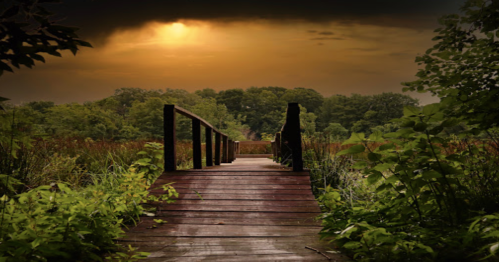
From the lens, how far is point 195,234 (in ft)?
9.07

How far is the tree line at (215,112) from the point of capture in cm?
2608

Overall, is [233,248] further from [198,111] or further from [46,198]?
[198,111]

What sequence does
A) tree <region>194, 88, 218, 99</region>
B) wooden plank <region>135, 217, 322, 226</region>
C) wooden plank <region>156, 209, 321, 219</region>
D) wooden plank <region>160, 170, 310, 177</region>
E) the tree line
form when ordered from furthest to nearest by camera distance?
tree <region>194, 88, 218, 99</region> < the tree line < wooden plank <region>160, 170, 310, 177</region> < wooden plank <region>156, 209, 321, 219</region> < wooden plank <region>135, 217, 322, 226</region>

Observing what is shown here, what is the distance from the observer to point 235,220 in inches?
122

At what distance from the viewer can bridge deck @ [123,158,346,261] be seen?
93.3 inches

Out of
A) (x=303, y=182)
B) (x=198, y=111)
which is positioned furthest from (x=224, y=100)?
(x=303, y=182)

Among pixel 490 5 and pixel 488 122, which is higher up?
pixel 490 5

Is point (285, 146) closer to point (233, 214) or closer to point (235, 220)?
point (233, 214)

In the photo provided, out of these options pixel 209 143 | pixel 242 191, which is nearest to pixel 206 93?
Answer: pixel 209 143

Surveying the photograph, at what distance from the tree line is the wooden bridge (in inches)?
711

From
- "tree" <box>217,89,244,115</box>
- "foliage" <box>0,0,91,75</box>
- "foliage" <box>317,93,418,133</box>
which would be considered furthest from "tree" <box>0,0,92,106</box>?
"tree" <box>217,89,244,115</box>

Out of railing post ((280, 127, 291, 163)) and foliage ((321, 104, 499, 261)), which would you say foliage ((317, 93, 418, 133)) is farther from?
foliage ((321, 104, 499, 261))

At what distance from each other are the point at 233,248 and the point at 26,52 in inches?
70.9

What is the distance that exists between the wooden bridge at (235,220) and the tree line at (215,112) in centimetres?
1806
